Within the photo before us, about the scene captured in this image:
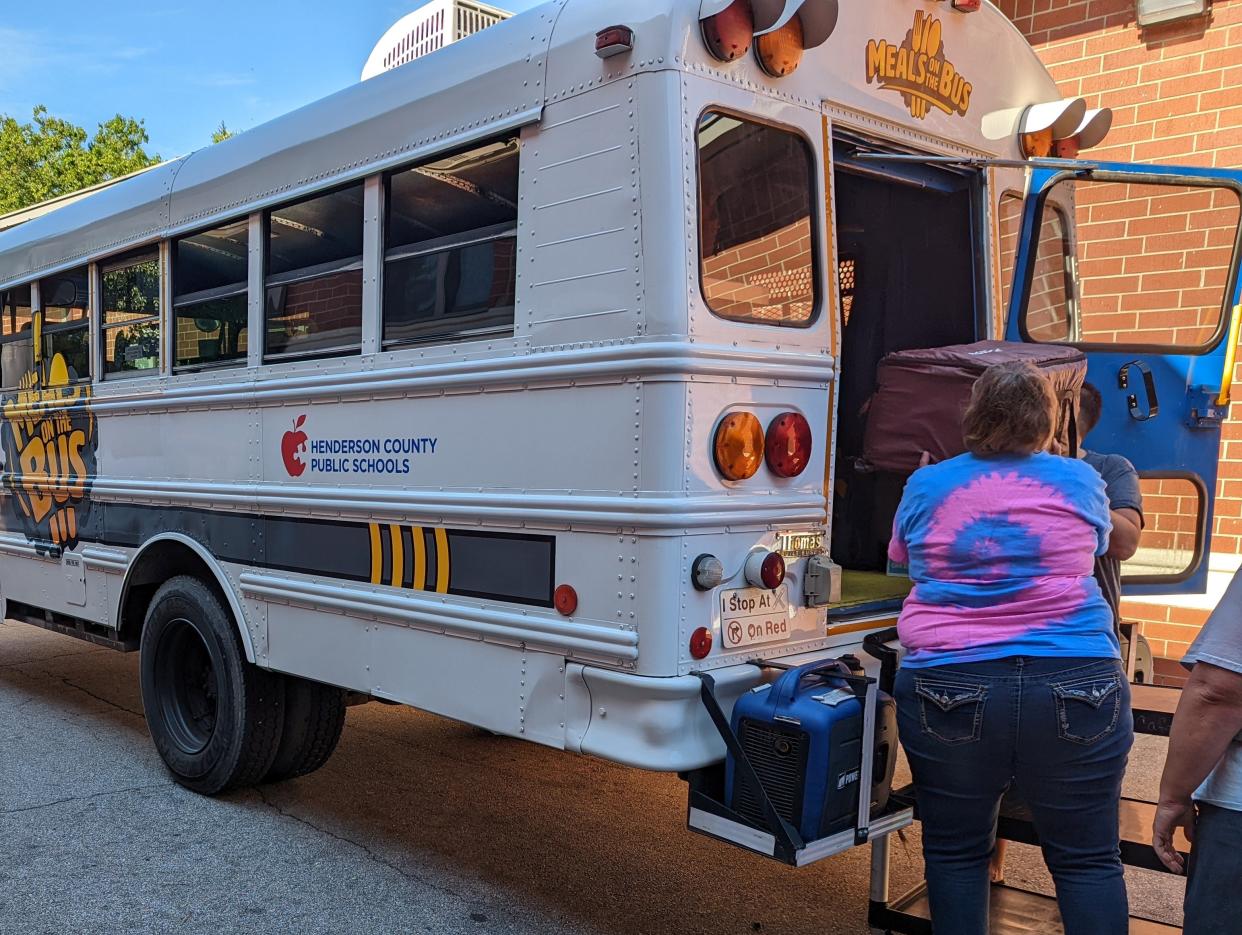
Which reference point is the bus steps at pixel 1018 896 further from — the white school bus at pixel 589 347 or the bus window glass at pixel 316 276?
the bus window glass at pixel 316 276

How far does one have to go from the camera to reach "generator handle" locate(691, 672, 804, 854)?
2590 mm

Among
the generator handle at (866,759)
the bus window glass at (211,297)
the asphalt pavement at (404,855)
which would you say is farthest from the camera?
the bus window glass at (211,297)

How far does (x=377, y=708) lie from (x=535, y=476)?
3656 mm

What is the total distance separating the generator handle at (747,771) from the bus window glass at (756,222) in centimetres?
103

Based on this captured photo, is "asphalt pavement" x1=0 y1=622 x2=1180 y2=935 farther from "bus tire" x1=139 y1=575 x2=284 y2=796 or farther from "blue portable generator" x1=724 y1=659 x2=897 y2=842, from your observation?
"blue portable generator" x1=724 y1=659 x2=897 y2=842

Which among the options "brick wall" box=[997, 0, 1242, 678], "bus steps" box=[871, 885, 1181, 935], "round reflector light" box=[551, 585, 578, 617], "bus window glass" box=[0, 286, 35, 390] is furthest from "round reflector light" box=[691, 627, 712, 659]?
"bus window glass" box=[0, 286, 35, 390]

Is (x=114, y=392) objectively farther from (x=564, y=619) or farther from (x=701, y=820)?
(x=701, y=820)

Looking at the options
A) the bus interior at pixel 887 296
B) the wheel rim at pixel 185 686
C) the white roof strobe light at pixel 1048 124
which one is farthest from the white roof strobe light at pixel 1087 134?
the wheel rim at pixel 185 686

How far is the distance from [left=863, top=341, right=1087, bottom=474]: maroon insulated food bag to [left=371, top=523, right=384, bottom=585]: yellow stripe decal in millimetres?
1673

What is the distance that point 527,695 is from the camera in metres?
3.09

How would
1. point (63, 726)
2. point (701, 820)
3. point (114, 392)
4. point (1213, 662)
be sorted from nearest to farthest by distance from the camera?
1. point (1213, 662)
2. point (701, 820)
3. point (114, 392)
4. point (63, 726)

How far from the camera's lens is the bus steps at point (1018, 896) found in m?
2.95

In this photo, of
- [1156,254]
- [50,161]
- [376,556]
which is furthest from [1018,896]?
[50,161]

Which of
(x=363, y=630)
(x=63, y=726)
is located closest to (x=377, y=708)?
(x=63, y=726)
